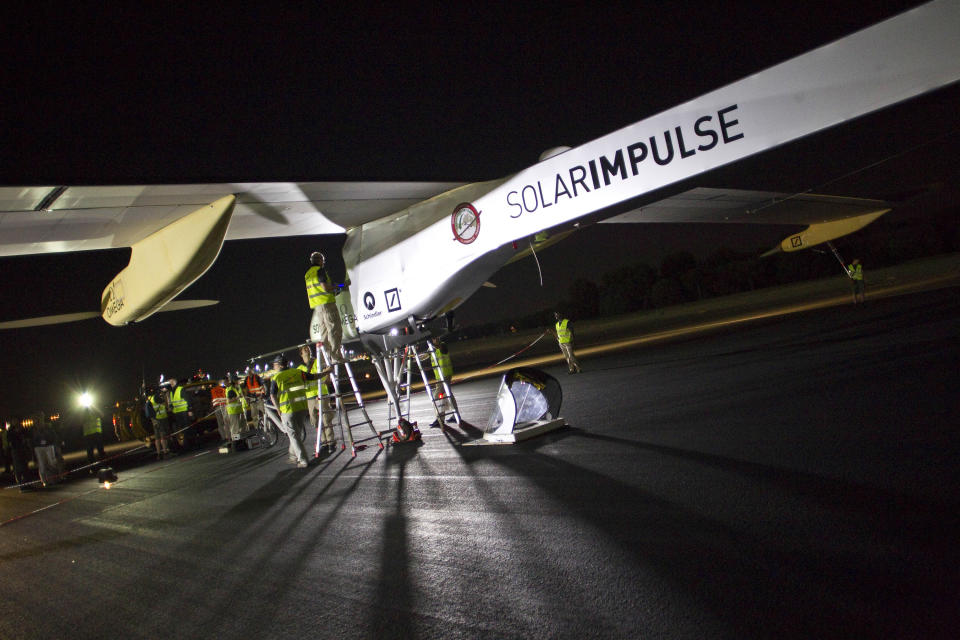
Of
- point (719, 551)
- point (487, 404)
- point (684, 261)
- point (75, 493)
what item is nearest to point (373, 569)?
point (719, 551)

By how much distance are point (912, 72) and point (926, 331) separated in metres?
10.8

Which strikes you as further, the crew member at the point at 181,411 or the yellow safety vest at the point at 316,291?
the crew member at the point at 181,411

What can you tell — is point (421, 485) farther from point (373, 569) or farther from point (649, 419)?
point (649, 419)

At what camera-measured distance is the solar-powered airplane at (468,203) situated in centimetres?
316

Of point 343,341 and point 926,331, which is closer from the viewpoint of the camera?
point 343,341

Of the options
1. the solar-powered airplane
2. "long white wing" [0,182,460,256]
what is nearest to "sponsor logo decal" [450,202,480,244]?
the solar-powered airplane

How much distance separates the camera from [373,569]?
4.33 meters

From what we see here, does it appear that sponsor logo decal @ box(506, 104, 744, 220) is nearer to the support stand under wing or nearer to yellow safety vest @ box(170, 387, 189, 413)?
the support stand under wing

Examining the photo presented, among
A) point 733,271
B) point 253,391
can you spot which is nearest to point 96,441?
point 253,391

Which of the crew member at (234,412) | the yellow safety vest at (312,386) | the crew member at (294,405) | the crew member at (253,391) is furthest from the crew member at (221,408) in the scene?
the crew member at (294,405)

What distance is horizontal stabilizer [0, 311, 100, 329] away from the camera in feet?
21.1

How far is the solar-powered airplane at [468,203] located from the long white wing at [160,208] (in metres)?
0.02

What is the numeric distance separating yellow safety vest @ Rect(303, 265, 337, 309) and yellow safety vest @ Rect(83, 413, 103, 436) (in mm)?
14593

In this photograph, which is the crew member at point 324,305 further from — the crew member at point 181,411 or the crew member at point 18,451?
the crew member at point 18,451
